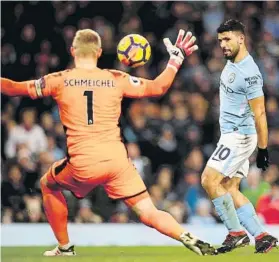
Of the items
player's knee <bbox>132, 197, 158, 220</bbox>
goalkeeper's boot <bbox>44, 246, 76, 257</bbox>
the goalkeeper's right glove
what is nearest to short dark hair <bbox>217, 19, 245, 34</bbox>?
the goalkeeper's right glove

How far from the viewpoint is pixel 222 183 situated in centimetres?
1055

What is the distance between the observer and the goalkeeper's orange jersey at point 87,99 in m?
9.71

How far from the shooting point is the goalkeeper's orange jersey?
9.71 meters

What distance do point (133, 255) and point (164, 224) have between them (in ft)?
3.57

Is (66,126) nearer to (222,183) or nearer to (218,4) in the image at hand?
(222,183)

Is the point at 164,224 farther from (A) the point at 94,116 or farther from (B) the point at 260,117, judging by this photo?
(B) the point at 260,117

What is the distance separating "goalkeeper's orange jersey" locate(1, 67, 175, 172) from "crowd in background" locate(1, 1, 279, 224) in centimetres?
479

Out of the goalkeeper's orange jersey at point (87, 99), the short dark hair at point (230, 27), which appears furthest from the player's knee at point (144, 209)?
the short dark hair at point (230, 27)

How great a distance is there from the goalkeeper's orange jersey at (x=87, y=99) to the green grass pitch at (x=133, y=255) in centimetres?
99

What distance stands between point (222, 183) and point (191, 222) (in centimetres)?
430

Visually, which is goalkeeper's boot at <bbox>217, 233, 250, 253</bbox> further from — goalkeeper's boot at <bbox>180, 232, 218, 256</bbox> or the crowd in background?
the crowd in background

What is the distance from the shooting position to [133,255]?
34.5 feet

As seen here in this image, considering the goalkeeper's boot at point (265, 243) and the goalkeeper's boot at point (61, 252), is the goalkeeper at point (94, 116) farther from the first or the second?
the goalkeeper's boot at point (265, 243)

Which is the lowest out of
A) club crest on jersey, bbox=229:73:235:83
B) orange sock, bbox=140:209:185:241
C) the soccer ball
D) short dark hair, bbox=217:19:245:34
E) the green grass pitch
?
the green grass pitch
